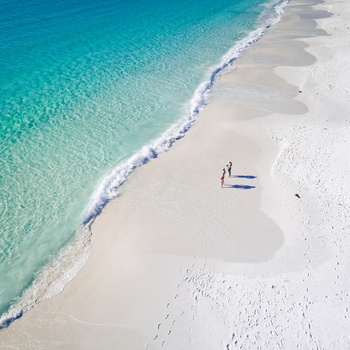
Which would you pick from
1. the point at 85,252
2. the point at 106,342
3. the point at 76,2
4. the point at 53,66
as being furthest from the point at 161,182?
the point at 76,2

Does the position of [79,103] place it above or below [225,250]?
above

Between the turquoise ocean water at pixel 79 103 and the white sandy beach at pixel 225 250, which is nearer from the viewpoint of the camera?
the white sandy beach at pixel 225 250

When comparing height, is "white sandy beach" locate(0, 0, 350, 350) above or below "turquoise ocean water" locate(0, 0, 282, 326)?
below

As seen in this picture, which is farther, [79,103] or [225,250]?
[79,103]

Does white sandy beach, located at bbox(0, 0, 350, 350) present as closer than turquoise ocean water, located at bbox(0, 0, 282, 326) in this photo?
Yes
